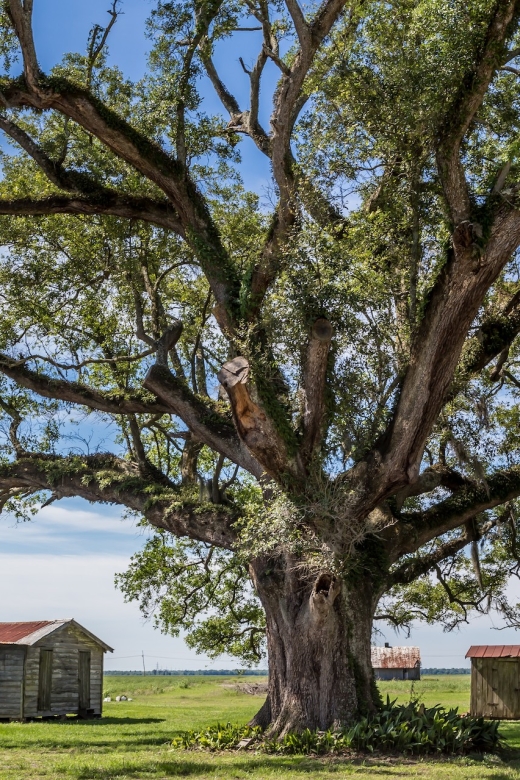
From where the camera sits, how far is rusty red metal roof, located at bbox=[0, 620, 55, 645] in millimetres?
29397

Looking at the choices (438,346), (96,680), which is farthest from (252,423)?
(96,680)

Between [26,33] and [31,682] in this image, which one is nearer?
[26,33]

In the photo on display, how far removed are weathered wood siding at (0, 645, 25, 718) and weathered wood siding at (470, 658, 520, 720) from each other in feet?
50.0

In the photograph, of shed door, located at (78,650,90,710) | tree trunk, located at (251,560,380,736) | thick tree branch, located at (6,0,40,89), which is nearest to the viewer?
thick tree branch, located at (6,0,40,89)

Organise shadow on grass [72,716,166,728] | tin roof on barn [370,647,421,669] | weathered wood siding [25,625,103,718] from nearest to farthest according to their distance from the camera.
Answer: shadow on grass [72,716,166,728], weathered wood siding [25,625,103,718], tin roof on barn [370,647,421,669]

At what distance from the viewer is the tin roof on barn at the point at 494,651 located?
27.7 m

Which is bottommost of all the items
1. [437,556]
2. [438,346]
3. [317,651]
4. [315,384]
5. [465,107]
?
[317,651]

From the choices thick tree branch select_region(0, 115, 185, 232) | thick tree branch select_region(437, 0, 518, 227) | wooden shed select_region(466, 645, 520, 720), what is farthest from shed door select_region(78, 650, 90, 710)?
thick tree branch select_region(437, 0, 518, 227)

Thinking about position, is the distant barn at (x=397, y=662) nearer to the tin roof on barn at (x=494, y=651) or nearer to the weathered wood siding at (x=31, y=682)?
the tin roof on barn at (x=494, y=651)

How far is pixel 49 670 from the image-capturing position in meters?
29.7

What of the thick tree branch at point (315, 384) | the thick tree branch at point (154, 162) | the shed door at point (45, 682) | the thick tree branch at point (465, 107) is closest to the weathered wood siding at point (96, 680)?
the shed door at point (45, 682)

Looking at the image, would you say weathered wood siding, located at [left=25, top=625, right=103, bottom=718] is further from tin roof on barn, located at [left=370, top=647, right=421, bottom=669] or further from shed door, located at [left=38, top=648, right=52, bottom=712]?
tin roof on barn, located at [left=370, top=647, right=421, bottom=669]

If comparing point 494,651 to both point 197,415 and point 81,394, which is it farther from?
point 81,394

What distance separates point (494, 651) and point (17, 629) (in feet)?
57.1
